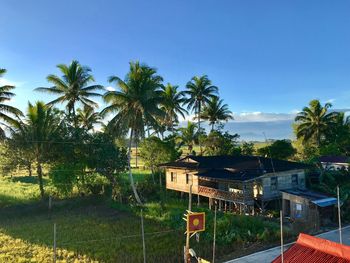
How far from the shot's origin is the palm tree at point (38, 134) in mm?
29047

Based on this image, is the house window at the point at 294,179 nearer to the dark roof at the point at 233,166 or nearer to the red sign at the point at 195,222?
the dark roof at the point at 233,166

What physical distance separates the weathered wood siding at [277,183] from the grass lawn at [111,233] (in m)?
5.01

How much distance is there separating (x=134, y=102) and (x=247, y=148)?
1979 cm

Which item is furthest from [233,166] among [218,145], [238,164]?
[218,145]

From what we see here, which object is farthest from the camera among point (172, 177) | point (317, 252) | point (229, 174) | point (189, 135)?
point (189, 135)

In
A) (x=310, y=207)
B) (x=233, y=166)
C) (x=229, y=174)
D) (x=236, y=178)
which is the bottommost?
(x=310, y=207)

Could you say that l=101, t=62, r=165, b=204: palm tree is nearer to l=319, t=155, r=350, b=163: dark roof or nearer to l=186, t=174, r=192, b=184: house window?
l=186, t=174, r=192, b=184: house window

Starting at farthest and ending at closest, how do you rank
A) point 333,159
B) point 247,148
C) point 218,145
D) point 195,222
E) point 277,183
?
point 247,148
point 218,145
point 333,159
point 277,183
point 195,222

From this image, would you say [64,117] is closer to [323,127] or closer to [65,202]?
[65,202]

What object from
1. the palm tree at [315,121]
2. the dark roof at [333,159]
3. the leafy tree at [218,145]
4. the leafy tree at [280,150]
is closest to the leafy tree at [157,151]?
the leafy tree at [218,145]

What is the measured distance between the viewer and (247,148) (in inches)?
1676

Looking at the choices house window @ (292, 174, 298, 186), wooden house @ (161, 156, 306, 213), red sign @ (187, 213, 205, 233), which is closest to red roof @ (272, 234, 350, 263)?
red sign @ (187, 213, 205, 233)

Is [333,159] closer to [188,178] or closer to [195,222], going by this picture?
[188,178]

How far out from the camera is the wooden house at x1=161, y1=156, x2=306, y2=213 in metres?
24.6
